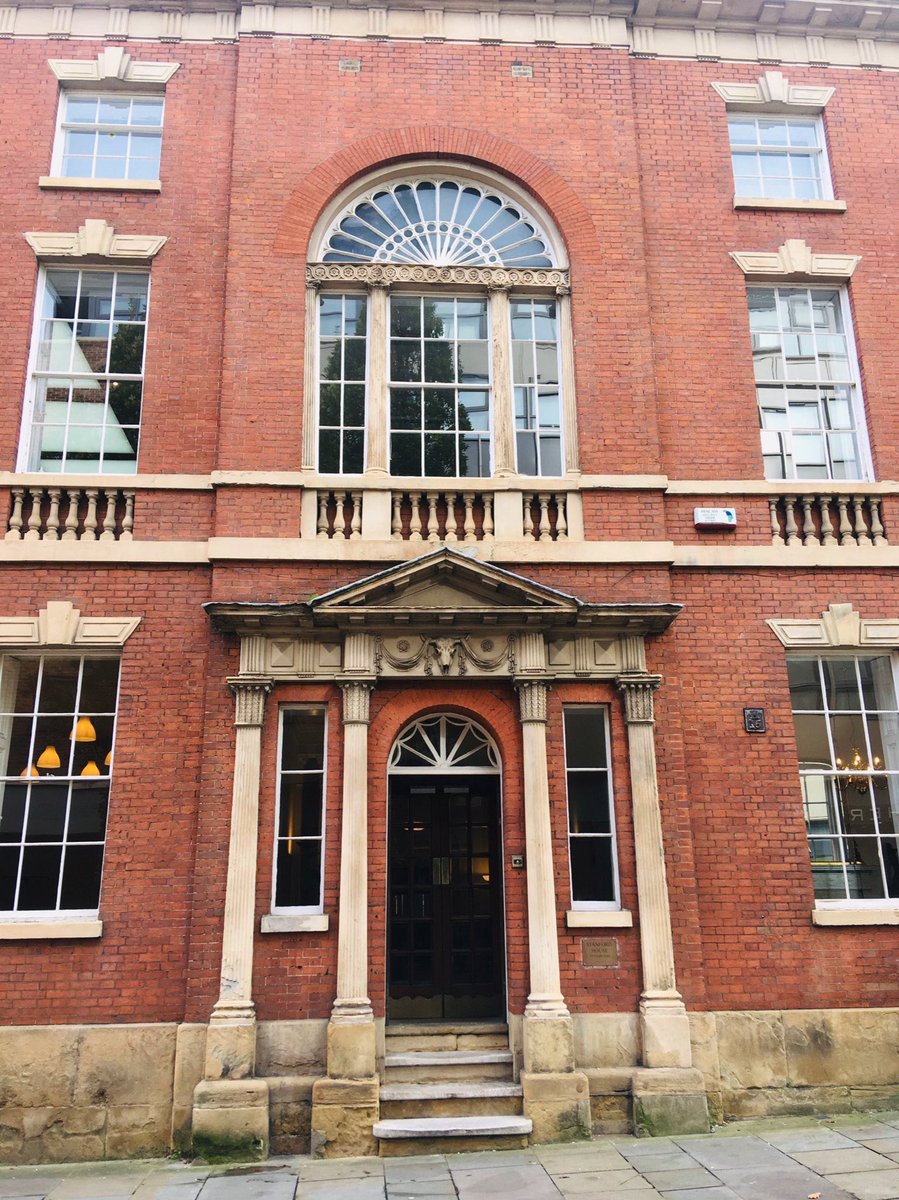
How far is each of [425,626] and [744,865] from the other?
369 centimetres

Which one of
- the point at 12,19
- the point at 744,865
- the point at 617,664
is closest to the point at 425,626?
the point at 617,664

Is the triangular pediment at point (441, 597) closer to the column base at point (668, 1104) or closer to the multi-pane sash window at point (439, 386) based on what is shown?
the multi-pane sash window at point (439, 386)

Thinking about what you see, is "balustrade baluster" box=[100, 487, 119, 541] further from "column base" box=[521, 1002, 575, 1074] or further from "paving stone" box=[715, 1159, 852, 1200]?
"paving stone" box=[715, 1159, 852, 1200]

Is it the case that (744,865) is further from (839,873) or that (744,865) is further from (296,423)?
(296,423)

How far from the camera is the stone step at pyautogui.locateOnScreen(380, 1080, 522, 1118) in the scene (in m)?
6.75

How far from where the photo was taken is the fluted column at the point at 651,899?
7039 millimetres

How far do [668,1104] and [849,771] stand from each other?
11.5ft

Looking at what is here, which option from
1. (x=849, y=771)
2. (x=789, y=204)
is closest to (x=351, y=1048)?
(x=849, y=771)

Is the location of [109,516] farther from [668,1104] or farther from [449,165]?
[668,1104]

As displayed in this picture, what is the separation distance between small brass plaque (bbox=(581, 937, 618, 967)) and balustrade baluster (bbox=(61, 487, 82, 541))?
605 cm

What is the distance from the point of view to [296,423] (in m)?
8.38

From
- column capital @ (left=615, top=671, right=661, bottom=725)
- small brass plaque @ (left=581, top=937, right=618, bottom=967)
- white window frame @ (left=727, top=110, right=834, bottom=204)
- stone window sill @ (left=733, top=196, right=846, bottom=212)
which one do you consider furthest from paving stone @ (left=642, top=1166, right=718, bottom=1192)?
white window frame @ (left=727, top=110, right=834, bottom=204)

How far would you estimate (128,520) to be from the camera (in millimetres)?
8133

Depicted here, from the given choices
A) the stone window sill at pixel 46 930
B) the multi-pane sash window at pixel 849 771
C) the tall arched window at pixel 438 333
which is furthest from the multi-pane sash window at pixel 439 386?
the stone window sill at pixel 46 930
